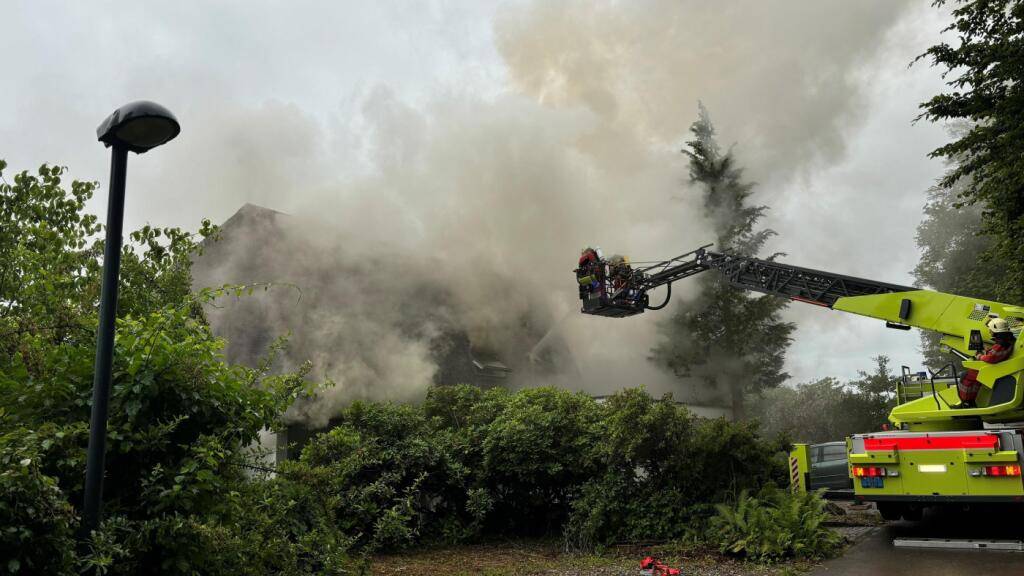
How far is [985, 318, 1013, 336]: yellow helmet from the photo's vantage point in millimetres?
7250

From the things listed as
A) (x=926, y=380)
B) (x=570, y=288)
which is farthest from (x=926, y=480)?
(x=570, y=288)

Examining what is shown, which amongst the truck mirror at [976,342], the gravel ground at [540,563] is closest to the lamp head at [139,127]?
the gravel ground at [540,563]

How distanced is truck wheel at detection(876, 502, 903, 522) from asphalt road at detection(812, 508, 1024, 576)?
0.21 metres

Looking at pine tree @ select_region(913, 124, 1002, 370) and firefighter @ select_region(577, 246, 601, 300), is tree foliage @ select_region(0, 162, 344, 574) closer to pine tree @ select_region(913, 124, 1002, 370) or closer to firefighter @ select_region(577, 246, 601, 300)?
firefighter @ select_region(577, 246, 601, 300)

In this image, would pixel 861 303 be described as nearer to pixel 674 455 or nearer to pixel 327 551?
pixel 674 455

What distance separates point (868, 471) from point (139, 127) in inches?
331

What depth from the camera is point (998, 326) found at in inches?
286

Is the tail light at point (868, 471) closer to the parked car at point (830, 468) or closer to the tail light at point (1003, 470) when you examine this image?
the tail light at point (1003, 470)

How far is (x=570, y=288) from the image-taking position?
19.1 meters

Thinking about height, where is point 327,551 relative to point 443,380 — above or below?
below

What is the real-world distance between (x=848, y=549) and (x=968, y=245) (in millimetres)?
28693

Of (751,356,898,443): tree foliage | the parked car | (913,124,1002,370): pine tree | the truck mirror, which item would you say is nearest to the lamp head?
the truck mirror

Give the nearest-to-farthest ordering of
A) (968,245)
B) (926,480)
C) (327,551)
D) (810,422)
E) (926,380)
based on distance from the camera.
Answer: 1. (327,551)
2. (926,480)
3. (926,380)
4. (810,422)
5. (968,245)

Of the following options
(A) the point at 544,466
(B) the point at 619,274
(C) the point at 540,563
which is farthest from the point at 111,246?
(B) the point at 619,274
